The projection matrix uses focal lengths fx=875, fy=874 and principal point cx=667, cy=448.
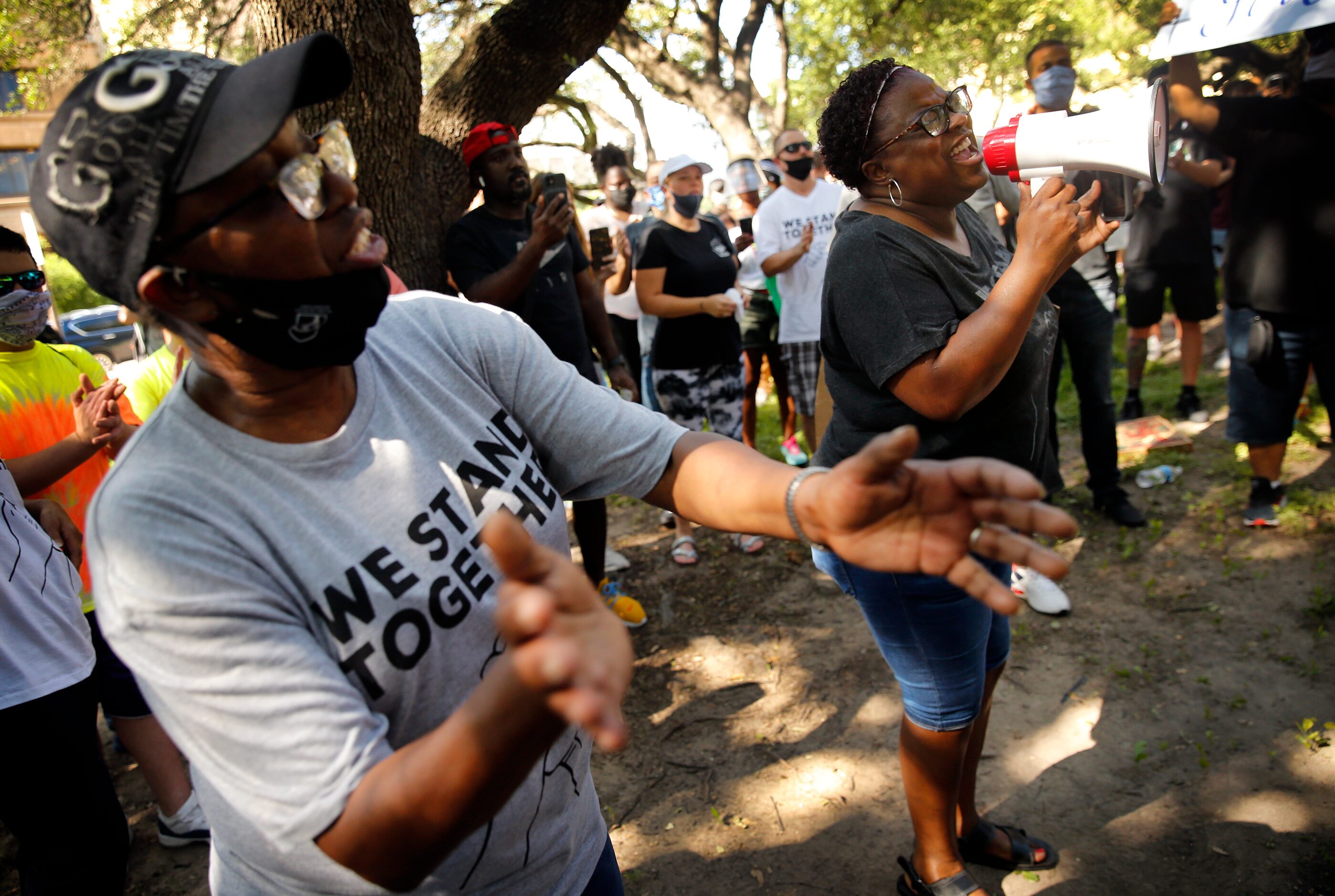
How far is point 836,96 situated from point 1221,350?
6.53 meters

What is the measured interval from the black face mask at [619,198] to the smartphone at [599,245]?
197 centimetres

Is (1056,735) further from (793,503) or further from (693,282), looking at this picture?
(693,282)

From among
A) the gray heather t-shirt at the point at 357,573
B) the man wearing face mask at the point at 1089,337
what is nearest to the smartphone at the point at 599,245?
the man wearing face mask at the point at 1089,337

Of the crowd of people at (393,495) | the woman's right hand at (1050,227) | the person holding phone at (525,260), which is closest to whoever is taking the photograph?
the crowd of people at (393,495)

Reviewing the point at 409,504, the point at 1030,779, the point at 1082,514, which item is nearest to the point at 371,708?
the point at 409,504

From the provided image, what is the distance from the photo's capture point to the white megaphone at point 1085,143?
7.32 ft

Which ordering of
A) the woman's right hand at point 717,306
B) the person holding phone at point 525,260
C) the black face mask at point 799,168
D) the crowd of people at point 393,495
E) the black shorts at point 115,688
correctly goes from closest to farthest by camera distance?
1. the crowd of people at point 393,495
2. the black shorts at point 115,688
3. the person holding phone at point 525,260
4. the woman's right hand at point 717,306
5. the black face mask at point 799,168

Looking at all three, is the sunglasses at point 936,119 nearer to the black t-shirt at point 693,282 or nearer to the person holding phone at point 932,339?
the person holding phone at point 932,339

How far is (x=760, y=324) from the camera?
6164 mm

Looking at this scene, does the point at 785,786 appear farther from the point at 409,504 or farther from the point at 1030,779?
the point at 409,504

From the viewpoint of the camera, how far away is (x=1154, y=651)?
11.8 ft

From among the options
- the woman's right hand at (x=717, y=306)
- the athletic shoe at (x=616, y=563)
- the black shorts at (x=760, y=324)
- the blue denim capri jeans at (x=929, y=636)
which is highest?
the woman's right hand at (x=717, y=306)

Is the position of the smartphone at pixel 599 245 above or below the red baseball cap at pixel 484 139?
below

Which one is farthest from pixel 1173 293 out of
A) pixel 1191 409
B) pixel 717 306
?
pixel 717 306
